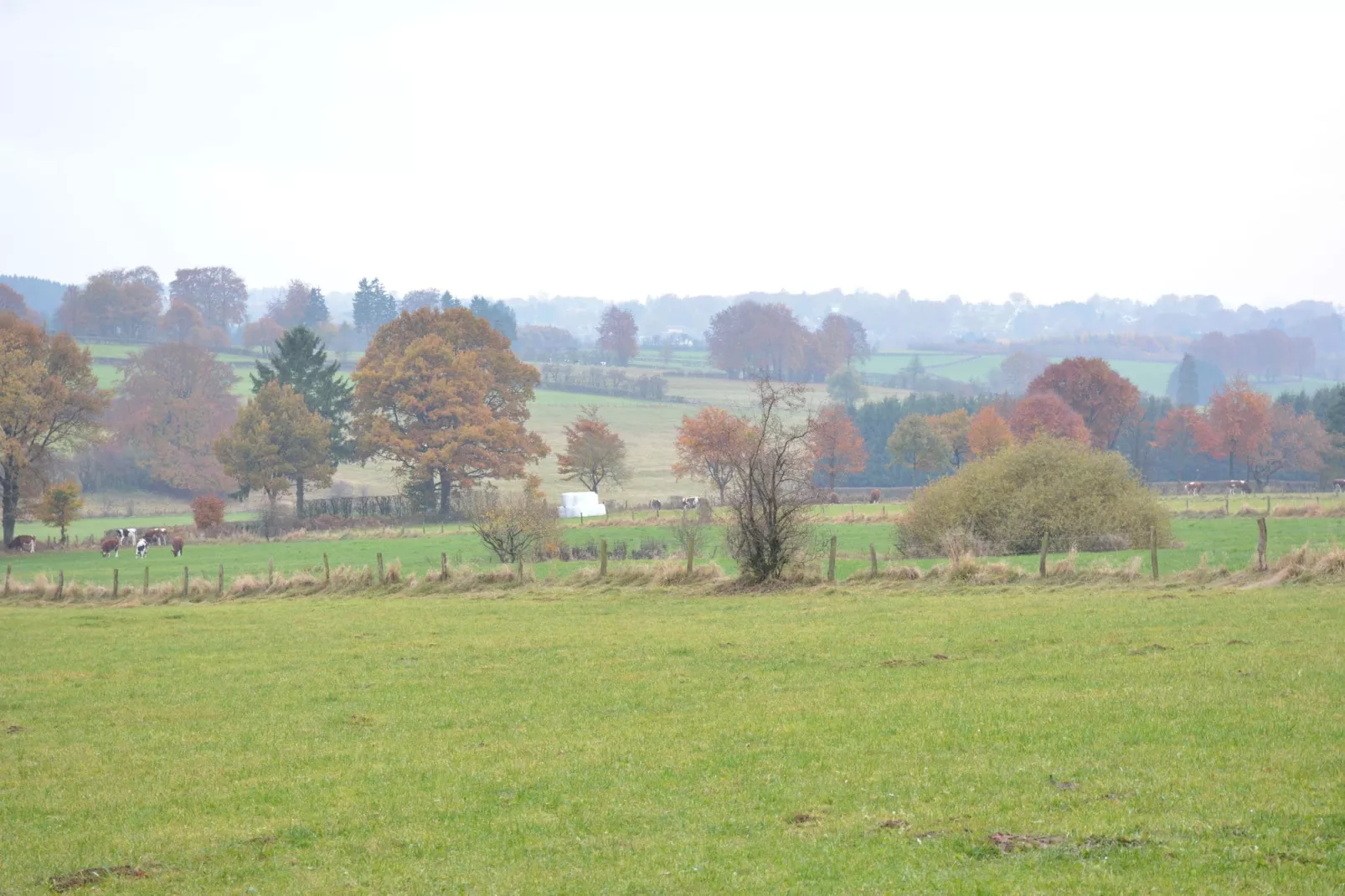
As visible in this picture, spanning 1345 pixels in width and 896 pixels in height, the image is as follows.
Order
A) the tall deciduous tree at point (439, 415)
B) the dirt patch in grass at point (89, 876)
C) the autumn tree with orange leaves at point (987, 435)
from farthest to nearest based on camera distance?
the autumn tree with orange leaves at point (987, 435)
the tall deciduous tree at point (439, 415)
the dirt patch in grass at point (89, 876)

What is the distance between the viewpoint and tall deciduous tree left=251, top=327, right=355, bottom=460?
8481 centimetres

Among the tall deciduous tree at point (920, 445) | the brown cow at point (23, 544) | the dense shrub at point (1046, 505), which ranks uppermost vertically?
the tall deciduous tree at point (920, 445)

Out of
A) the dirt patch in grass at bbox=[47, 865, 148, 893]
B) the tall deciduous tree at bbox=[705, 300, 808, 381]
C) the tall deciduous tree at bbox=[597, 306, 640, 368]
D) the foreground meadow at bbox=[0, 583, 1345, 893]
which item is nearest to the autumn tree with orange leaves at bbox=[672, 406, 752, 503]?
the foreground meadow at bbox=[0, 583, 1345, 893]

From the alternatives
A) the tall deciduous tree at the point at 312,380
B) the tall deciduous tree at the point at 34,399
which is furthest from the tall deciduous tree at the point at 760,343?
the tall deciduous tree at the point at 34,399

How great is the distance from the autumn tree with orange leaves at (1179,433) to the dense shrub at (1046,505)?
7039 centimetres

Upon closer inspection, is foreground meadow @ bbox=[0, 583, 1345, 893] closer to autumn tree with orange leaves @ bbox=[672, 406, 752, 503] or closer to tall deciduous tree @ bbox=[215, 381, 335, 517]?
tall deciduous tree @ bbox=[215, 381, 335, 517]

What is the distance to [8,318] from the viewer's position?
69.2m

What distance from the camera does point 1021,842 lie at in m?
9.46

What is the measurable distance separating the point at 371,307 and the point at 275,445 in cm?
12544

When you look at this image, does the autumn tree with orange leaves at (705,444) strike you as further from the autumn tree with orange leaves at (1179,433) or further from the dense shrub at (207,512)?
the autumn tree with orange leaves at (1179,433)

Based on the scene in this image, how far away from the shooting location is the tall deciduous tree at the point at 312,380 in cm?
8481

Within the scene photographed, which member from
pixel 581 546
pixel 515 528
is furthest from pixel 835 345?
pixel 515 528

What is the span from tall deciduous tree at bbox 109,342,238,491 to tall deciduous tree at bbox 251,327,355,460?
17569 millimetres

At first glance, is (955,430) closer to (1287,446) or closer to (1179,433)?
(1179,433)
